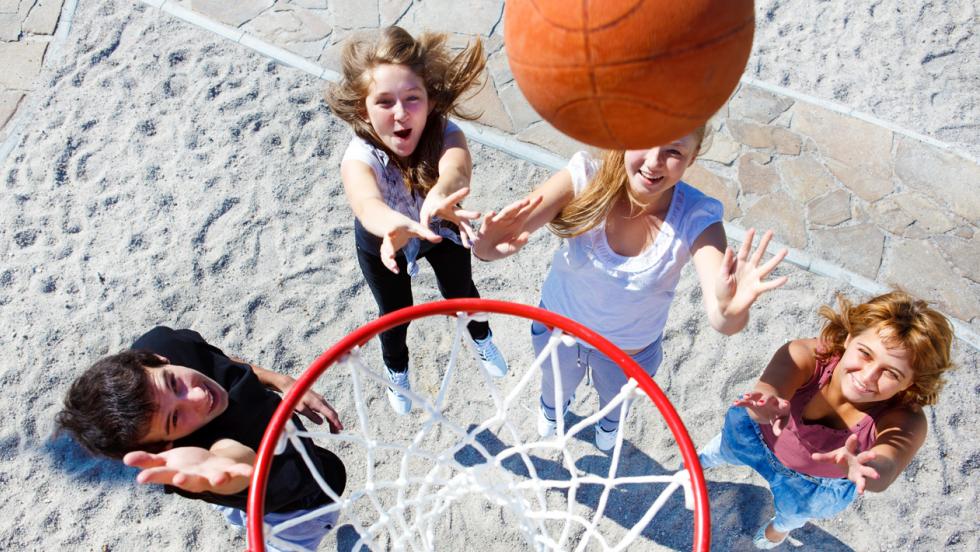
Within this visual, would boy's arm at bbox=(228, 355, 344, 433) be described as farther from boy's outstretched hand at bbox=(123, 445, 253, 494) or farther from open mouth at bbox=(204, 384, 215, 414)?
boy's outstretched hand at bbox=(123, 445, 253, 494)

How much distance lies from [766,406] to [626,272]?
2.22ft

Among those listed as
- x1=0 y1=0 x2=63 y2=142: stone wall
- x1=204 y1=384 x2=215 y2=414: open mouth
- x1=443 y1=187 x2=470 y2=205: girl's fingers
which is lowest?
x1=204 y1=384 x2=215 y2=414: open mouth

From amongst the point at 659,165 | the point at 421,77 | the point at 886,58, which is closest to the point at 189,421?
the point at 421,77

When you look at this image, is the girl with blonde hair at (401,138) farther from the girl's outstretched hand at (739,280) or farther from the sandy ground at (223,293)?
the sandy ground at (223,293)

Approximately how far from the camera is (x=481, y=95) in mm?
5070

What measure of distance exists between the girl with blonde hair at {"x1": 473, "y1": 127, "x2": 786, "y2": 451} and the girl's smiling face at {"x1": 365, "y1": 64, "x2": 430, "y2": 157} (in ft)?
1.88

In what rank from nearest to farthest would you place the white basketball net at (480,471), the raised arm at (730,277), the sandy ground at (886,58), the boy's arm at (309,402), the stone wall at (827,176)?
1. the raised arm at (730,277)
2. the boy's arm at (309,402)
3. the white basketball net at (480,471)
4. the stone wall at (827,176)
5. the sandy ground at (886,58)

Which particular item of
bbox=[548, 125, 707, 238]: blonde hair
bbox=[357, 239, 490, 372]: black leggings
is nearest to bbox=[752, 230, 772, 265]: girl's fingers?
bbox=[548, 125, 707, 238]: blonde hair

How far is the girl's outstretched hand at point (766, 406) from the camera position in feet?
8.63

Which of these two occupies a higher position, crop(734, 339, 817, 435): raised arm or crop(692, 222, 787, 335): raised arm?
crop(692, 222, 787, 335): raised arm

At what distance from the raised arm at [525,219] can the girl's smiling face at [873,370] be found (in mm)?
1126

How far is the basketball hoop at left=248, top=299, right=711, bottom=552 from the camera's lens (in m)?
2.38

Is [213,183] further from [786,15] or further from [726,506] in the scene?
[786,15]

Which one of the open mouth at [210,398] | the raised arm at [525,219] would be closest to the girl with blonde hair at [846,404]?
the raised arm at [525,219]
